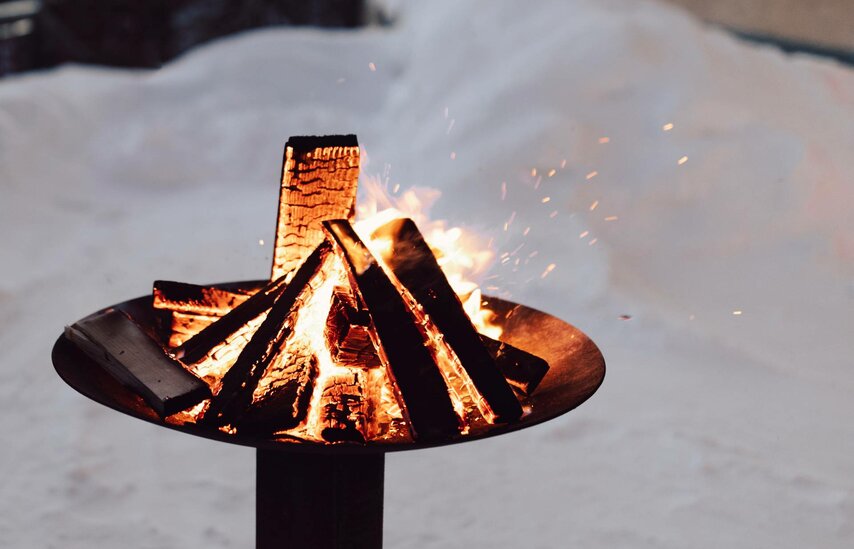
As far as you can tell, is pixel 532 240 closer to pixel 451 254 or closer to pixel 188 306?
pixel 451 254

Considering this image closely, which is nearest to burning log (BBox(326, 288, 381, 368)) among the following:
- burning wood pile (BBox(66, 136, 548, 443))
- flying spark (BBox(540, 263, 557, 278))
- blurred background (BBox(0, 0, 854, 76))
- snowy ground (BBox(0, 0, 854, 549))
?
burning wood pile (BBox(66, 136, 548, 443))

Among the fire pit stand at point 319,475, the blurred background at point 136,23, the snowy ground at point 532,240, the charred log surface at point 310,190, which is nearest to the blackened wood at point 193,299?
the charred log surface at point 310,190

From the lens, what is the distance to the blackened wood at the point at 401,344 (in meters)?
1.42

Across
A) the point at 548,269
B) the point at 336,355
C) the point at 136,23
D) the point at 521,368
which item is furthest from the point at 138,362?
the point at 136,23

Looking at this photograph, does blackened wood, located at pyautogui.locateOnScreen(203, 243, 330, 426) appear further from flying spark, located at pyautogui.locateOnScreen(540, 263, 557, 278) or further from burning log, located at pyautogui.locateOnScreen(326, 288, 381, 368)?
flying spark, located at pyautogui.locateOnScreen(540, 263, 557, 278)

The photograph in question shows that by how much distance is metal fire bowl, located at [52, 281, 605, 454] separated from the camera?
136cm

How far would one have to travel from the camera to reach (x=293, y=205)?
190 cm

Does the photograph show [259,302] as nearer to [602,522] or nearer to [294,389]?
[294,389]

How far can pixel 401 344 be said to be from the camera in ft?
5.00

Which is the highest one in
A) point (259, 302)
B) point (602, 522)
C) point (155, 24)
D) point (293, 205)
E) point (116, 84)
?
point (155, 24)

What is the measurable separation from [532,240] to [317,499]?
2.58m

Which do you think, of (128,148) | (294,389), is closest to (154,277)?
(128,148)

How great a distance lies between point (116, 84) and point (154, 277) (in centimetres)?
190

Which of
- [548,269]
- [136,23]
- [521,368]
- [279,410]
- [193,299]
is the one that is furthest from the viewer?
[136,23]
